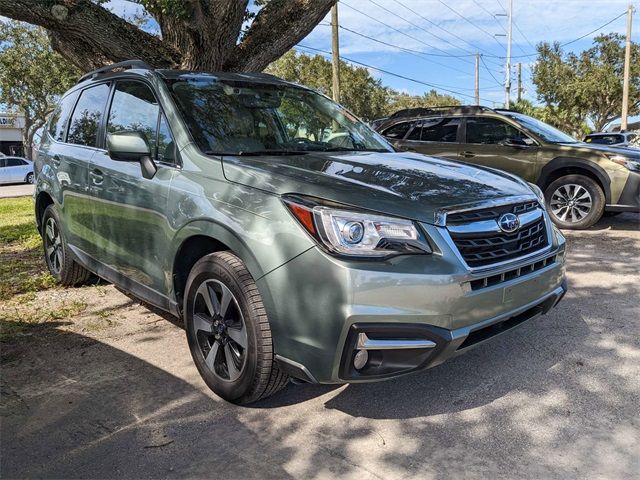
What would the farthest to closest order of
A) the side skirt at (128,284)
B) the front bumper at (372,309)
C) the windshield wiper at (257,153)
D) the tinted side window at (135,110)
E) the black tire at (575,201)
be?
the black tire at (575,201) < the tinted side window at (135,110) < the side skirt at (128,284) < the windshield wiper at (257,153) < the front bumper at (372,309)

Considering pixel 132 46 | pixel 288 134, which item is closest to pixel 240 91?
pixel 288 134

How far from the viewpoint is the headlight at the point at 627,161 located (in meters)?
7.22

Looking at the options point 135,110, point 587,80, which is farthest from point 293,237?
point 587,80

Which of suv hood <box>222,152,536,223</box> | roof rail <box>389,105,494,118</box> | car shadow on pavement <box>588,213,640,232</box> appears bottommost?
car shadow on pavement <box>588,213,640,232</box>

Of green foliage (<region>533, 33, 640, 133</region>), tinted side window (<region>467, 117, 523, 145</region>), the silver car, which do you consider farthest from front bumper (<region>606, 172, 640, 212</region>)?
green foliage (<region>533, 33, 640, 133</region>)

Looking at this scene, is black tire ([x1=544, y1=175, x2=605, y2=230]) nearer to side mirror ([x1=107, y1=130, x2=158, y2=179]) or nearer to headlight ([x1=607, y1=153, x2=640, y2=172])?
headlight ([x1=607, y1=153, x2=640, y2=172])

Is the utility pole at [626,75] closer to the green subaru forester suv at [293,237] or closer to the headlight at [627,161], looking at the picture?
the headlight at [627,161]

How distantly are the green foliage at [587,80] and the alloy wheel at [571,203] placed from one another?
35468 millimetres

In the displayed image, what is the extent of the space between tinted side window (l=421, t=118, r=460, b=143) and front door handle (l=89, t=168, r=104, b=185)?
5885 millimetres

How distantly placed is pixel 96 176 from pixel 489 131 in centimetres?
618

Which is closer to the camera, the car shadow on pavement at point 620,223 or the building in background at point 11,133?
the car shadow on pavement at point 620,223

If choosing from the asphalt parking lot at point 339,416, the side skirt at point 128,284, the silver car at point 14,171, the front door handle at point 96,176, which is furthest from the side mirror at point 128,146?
the silver car at point 14,171

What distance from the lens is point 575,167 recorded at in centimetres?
766

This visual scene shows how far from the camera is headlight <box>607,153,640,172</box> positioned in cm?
722
